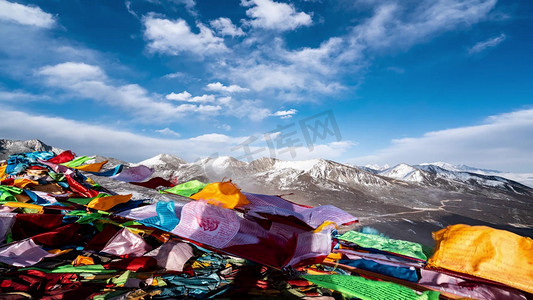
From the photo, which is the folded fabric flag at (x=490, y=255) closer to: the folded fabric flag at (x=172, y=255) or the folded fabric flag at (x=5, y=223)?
the folded fabric flag at (x=172, y=255)

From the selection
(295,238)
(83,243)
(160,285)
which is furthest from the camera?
(83,243)

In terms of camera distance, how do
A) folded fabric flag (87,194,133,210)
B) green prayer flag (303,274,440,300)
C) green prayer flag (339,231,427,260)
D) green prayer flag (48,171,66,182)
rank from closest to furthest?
green prayer flag (303,274,440,300) → folded fabric flag (87,194,133,210) → green prayer flag (339,231,427,260) → green prayer flag (48,171,66,182)

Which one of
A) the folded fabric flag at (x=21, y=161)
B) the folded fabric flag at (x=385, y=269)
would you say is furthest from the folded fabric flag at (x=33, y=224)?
the folded fabric flag at (x=385, y=269)

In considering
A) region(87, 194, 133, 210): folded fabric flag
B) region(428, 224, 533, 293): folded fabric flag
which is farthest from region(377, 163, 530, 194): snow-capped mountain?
region(87, 194, 133, 210): folded fabric flag

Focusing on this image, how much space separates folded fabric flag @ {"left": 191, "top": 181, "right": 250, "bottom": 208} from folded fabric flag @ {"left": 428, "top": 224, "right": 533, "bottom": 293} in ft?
7.34

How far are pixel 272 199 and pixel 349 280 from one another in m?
2.20

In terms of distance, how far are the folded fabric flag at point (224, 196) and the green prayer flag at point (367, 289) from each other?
5.52 feet

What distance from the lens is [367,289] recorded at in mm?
1955

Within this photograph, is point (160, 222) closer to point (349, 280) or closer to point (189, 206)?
point (189, 206)

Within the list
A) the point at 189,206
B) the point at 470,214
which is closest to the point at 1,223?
the point at 189,206

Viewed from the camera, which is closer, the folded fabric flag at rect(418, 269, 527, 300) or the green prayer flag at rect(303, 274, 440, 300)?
the green prayer flag at rect(303, 274, 440, 300)

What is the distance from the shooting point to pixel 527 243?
2225mm

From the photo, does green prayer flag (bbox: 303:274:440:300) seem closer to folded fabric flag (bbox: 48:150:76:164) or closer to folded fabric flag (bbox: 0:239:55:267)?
folded fabric flag (bbox: 0:239:55:267)

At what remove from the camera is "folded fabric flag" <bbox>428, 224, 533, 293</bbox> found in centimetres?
216
